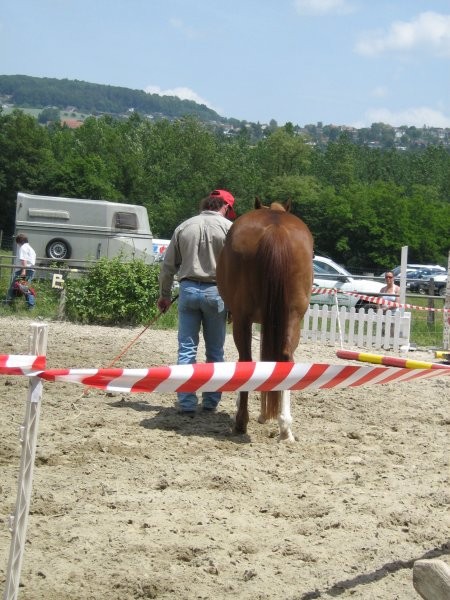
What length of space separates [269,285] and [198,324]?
1.51 meters

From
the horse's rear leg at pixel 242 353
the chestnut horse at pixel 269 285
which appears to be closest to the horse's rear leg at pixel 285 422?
the chestnut horse at pixel 269 285

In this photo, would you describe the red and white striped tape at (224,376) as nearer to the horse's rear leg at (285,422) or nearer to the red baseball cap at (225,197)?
the horse's rear leg at (285,422)

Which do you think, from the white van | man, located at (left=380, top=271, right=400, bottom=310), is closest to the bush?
man, located at (left=380, top=271, right=400, bottom=310)

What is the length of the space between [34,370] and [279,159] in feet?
242

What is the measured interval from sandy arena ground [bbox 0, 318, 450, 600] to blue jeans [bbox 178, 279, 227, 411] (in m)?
0.19

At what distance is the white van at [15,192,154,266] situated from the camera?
2798 cm

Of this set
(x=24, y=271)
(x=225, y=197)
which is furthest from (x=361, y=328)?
(x=225, y=197)

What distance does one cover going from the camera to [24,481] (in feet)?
11.6

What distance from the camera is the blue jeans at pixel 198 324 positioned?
320 inches

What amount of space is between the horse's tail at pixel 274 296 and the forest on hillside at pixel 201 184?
175ft

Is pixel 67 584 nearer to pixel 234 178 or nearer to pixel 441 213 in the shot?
pixel 234 178

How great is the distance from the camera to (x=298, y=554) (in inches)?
179

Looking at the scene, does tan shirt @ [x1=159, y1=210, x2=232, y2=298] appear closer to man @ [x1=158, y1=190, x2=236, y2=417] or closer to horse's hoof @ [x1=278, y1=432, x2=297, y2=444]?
man @ [x1=158, y1=190, x2=236, y2=417]

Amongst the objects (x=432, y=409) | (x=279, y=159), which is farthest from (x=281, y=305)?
(x=279, y=159)
